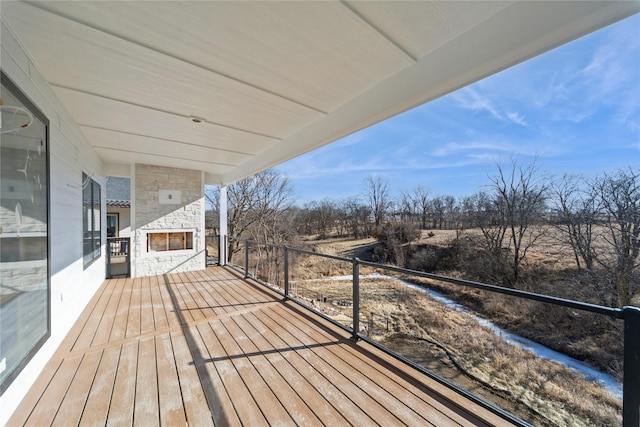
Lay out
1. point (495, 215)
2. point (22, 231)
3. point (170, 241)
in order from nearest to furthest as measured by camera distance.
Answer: point (22, 231) < point (170, 241) < point (495, 215)

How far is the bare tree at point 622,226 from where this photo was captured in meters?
7.07

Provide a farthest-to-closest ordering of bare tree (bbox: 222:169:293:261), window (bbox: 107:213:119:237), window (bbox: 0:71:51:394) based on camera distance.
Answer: bare tree (bbox: 222:169:293:261), window (bbox: 107:213:119:237), window (bbox: 0:71:51:394)

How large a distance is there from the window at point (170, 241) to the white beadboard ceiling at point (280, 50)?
3.46m

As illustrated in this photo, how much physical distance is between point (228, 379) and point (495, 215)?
15.3 meters

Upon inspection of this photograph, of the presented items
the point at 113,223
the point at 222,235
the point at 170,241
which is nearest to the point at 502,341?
the point at 222,235

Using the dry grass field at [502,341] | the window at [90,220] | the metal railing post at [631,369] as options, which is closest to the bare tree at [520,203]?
the dry grass field at [502,341]

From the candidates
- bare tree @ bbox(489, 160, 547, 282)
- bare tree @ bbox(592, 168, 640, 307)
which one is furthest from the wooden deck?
bare tree @ bbox(489, 160, 547, 282)

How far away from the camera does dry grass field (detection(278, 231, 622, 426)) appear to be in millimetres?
4555

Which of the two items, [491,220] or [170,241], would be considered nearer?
[170,241]

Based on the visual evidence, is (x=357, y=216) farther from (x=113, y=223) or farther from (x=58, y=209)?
(x=58, y=209)

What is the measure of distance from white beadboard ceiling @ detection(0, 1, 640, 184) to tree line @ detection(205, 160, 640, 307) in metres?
9.89

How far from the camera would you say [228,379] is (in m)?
1.95

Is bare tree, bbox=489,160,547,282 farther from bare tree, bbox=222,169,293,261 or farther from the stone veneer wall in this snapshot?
the stone veneer wall

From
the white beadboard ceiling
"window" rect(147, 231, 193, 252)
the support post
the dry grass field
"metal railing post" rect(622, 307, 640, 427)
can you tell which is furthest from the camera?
the support post
